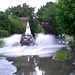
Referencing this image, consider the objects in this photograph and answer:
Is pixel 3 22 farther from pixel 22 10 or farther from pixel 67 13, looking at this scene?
pixel 22 10

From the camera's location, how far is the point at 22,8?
8369cm

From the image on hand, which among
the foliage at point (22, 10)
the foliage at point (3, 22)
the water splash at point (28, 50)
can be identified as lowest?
the water splash at point (28, 50)

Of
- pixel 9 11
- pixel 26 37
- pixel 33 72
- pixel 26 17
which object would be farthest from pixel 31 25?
pixel 33 72

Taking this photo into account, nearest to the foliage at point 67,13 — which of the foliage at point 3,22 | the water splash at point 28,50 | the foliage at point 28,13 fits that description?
the water splash at point 28,50

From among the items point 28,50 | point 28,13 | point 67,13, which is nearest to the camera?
point 67,13

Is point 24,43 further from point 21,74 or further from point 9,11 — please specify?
point 9,11

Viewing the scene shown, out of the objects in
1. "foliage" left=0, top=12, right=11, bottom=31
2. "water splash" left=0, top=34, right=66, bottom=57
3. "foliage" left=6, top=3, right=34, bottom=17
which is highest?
"foliage" left=6, top=3, right=34, bottom=17

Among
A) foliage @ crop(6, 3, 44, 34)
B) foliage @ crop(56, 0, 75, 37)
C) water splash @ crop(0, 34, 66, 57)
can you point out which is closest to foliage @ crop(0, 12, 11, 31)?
water splash @ crop(0, 34, 66, 57)

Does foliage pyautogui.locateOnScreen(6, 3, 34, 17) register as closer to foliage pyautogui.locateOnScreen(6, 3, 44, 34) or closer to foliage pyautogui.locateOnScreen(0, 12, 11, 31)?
foliage pyautogui.locateOnScreen(6, 3, 44, 34)

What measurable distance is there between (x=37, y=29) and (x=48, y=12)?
24.6m

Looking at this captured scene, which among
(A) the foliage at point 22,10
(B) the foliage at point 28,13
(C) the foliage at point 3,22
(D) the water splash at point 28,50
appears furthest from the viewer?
(A) the foliage at point 22,10

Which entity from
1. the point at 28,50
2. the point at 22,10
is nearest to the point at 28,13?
the point at 22,10

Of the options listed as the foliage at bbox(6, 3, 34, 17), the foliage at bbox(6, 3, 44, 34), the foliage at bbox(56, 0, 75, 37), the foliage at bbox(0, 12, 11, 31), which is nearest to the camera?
the foliage at bbox(56, 0, 75, 37)

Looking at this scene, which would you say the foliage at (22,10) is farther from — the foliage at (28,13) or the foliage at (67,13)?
the foliage at (67,13)
